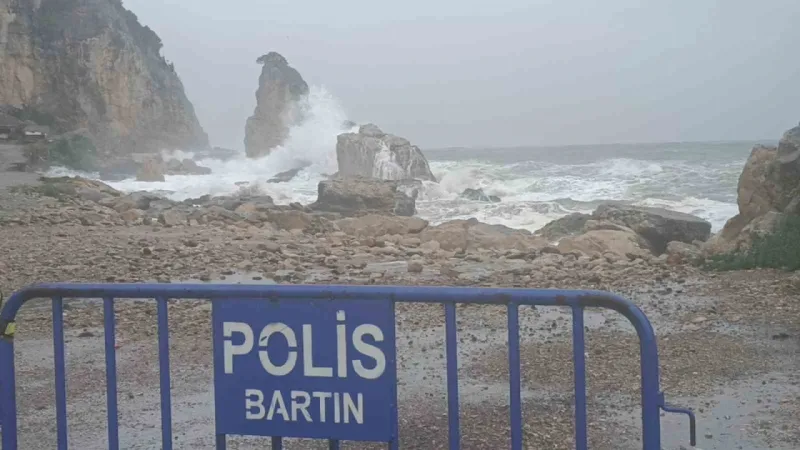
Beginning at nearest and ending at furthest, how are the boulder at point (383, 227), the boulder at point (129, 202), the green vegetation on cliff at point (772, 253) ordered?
the green vegetation on cliff at point (772, 253), the boulder at point (383, 227), the boulder at point (129, 202)

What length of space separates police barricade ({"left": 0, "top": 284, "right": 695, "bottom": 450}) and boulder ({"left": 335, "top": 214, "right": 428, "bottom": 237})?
12.3m

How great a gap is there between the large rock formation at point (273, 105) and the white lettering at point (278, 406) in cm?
7364

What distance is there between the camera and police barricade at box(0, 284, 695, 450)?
8.46 feet

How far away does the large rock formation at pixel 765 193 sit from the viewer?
400 inches

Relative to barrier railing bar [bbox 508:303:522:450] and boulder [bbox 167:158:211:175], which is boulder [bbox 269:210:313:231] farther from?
boulder [bbox 167:158:211:175]

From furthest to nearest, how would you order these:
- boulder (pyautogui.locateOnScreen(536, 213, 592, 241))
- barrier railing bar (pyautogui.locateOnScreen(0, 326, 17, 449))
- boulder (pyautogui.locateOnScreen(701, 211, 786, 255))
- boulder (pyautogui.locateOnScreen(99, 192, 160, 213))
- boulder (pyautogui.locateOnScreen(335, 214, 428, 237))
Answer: boulder (pyautogui.locateOnScreen(99, 192, 160, 213)) < boulder (pyautogui.locateOnScreen(536, 213, 592, 241)) < boulder (pyautogui.locateOnScreen(335, 214, 428, 237)) < boulder (pyautogui.locateOnScreen(701, 211, 786, 255)) < barrier railing bar (pyautogui.locateOnScreen(0, 326, 17, 449))

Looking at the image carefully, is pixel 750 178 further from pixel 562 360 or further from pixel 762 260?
pixel 562 360

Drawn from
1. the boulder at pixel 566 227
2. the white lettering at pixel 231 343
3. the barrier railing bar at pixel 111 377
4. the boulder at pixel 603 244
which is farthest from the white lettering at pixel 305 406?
the boulder at pixel 566 227

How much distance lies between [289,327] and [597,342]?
150 inches

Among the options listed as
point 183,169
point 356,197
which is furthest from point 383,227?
point 183,169

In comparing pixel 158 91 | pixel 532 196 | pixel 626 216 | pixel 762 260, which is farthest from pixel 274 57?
pixel 762 260

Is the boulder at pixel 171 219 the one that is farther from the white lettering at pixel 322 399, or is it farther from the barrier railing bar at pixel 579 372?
the barrier railing bar at pixel 579 372

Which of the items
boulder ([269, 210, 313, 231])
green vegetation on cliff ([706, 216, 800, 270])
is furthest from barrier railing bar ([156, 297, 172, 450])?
boulder ([269, 210, 313, 231])

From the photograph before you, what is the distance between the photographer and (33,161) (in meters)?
33.2
